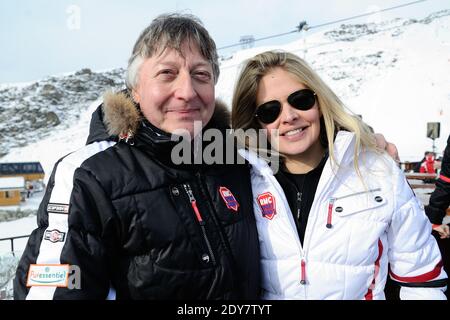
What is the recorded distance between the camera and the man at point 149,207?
1.25 metres

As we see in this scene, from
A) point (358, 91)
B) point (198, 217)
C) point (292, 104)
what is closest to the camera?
point (198, 217)

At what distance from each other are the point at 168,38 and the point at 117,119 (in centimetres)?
42

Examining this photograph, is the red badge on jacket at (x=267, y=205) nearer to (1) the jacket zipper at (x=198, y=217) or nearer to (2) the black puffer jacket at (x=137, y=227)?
(2) the black puffer jacket at (x=137, y=227)

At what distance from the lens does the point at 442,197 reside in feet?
10.1

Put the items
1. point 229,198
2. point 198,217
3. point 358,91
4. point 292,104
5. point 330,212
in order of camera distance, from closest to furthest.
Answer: point 198,217
point 229,198
point 330,212
point 292,104
point 358,91

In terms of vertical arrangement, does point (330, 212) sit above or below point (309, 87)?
below

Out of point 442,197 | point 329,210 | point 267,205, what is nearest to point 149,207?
point 267,205

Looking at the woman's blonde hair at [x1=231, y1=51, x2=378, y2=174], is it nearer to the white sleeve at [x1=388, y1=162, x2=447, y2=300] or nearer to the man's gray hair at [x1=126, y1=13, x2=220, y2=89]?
the white sleeve at [x1=388, y1=162, x2=447, y2=300]

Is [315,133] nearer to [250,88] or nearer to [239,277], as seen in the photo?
[250,88]

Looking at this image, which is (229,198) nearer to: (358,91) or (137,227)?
(137,227)

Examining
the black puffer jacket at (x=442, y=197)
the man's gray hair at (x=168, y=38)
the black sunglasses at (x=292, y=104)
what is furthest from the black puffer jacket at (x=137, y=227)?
the black puffer jacket at (x=442, y=197)

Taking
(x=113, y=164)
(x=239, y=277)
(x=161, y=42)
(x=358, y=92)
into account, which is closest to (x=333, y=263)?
(x=239, y=277)

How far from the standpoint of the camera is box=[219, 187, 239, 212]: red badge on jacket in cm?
157

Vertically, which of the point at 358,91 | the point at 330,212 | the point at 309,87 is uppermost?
the point at 358,91
